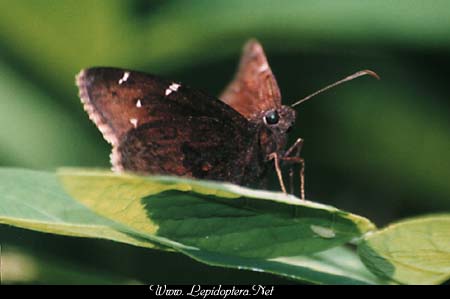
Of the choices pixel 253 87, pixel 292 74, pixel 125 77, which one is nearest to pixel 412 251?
pixel 125 77

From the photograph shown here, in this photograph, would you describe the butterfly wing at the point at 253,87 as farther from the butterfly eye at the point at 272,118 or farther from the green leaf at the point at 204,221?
the green leaf at the point at 204,221

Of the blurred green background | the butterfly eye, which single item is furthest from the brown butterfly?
the blurred green background

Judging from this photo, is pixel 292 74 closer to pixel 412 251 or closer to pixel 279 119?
pixel 279 119

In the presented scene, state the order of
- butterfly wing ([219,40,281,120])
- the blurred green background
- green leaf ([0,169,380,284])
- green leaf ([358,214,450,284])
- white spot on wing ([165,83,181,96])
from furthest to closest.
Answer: the blurred green background → butterfly wing ([219,40,281,120]) → white spot on wing ([165,83,181,96]) → green leaf ([0,169,380,284]) → green leaf ([358,214,450,284])

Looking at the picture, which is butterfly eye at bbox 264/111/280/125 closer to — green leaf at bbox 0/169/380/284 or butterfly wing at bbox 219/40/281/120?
butterfly wing at bbox 219/40/281/120

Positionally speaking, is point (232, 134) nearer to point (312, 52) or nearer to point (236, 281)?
point (236, 281)
